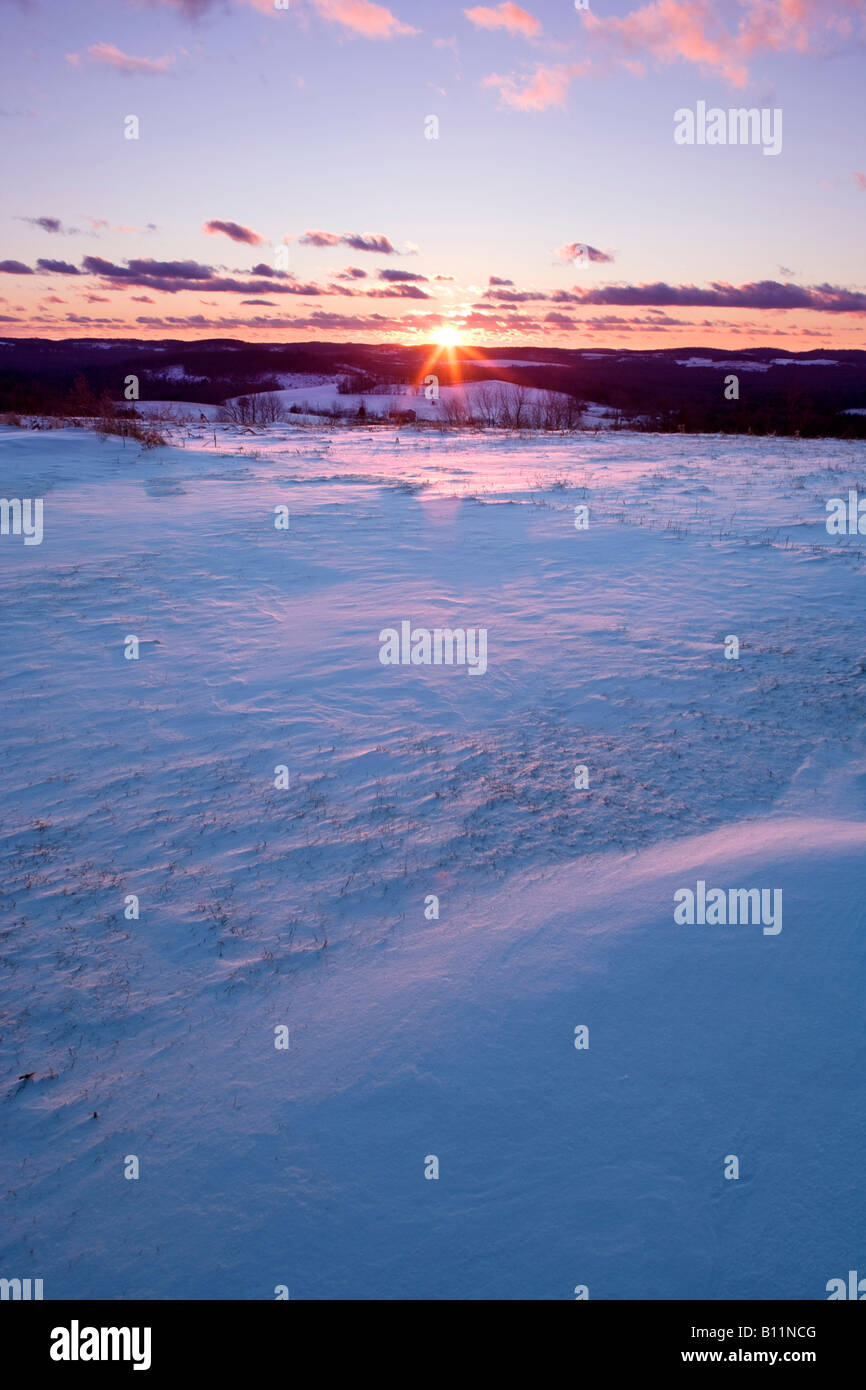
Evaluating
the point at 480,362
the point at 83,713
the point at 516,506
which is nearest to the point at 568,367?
the point at 480,362

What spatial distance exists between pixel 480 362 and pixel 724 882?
14242 cm

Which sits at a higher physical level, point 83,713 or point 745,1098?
point 83,713

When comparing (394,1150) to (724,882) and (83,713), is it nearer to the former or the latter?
(724,882)

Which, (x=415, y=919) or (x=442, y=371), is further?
(x=442, y=371)
